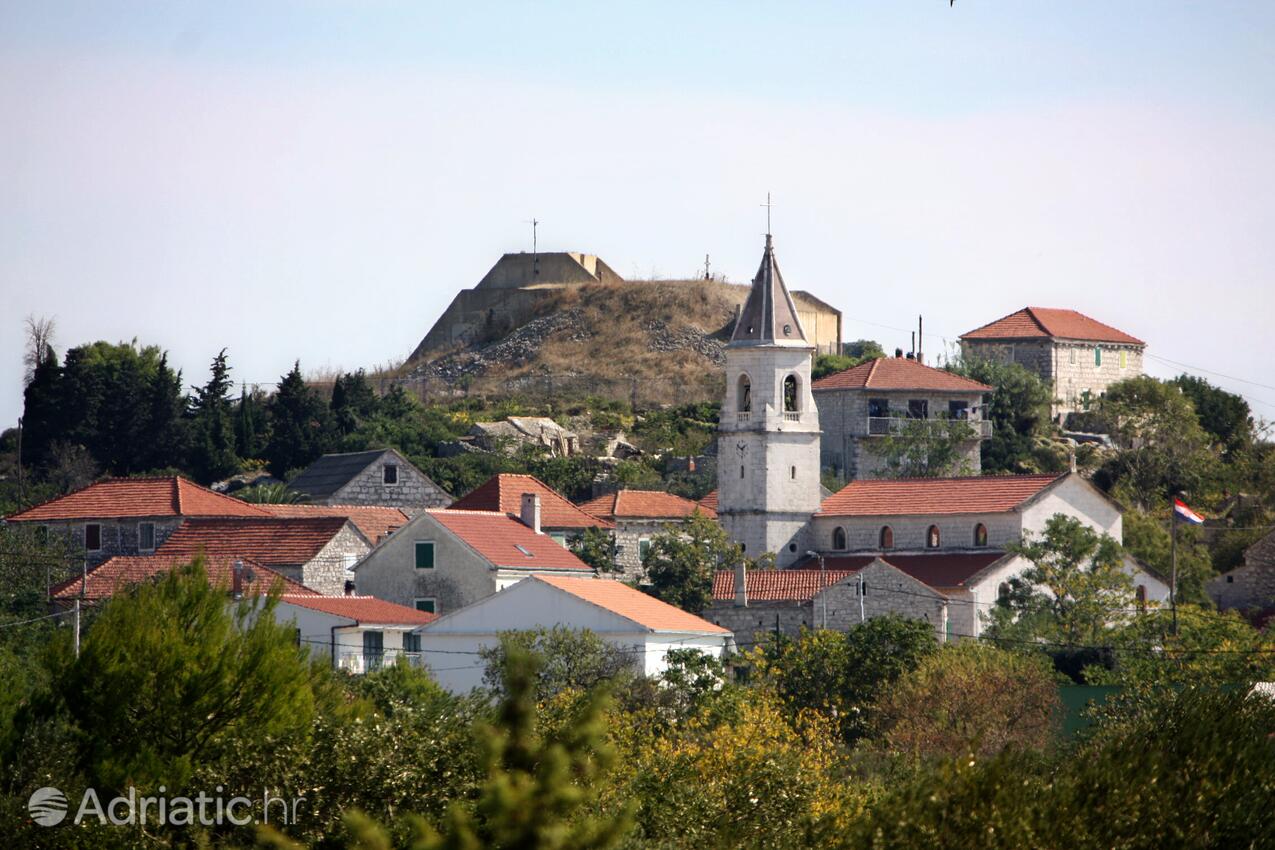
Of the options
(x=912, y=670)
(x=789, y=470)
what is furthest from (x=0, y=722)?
(x=789, y=470)

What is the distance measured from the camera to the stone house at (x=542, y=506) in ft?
222

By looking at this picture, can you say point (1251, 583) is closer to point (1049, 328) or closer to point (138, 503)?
point (1049, 328)

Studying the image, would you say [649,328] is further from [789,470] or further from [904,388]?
[789,470]

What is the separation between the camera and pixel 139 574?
56188 mm

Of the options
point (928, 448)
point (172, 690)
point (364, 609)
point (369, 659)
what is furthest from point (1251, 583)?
point (172, 690)

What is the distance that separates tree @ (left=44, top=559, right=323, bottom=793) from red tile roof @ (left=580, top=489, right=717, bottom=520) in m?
39.6

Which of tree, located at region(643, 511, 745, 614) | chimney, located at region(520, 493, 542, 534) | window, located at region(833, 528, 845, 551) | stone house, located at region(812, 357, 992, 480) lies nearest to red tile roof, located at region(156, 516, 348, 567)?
chimney, located at region(520, 493, 542, 534)

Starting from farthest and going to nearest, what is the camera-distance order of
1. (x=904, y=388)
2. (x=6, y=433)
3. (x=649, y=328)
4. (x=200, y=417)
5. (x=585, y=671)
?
(x=649, y=328) < (x=6, y=433) < (x=200, y=417) < (x=904, y=388) < (x=585, y=671)

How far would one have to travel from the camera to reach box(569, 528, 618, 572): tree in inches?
2635

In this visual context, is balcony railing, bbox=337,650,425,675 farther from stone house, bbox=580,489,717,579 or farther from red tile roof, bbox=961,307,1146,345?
red tile roof, bbox=961,307,1146,345

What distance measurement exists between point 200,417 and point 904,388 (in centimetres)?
2698

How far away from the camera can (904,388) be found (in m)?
80.1

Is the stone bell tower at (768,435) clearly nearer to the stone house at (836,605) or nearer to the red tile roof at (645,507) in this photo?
the red tile roof at (645,507)

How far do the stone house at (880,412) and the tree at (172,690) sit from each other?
50114mm
